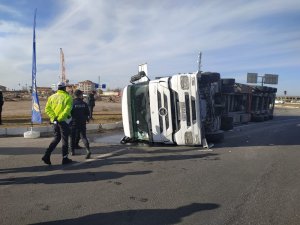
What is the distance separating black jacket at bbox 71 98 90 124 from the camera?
9448 millimetres

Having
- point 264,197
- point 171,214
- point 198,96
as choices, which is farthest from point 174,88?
point 171,214

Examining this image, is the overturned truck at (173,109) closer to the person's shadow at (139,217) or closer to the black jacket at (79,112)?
the black jacket at (79,112)

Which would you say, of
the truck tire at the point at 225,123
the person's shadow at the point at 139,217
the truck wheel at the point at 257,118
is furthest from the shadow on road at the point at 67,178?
the truck wheel at the point at 257,118

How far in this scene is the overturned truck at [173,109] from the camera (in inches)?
406

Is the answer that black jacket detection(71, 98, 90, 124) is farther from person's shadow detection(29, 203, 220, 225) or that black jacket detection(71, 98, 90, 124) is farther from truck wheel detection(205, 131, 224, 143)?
person's shadow detection(29, 203, 220, 225)

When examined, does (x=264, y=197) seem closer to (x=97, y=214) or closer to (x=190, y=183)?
(x=190, y=183)

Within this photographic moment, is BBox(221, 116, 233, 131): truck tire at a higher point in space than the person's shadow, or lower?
higher

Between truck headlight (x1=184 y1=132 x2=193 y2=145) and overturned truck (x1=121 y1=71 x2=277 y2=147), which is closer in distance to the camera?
overturned truck (x1=121 y1=71 x2=277 y2=147)

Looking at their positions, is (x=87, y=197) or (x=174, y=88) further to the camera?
(x=174, y=88)

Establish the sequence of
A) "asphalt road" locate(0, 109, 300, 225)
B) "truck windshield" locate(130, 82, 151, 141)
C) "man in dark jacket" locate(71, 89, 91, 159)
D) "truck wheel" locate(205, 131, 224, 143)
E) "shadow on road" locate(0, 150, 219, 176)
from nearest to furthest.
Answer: "asphalt road" locate(0, 109, 300, 225), "shadow on road" locate(0, 150, 219, 176), "man in dark jacket" locate(71, 89, 91, 159), "truck windshield" locate(130, 82, 151, 141), "truck wheel" locate(205, 131, 224, 143)

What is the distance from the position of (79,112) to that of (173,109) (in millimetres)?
2551

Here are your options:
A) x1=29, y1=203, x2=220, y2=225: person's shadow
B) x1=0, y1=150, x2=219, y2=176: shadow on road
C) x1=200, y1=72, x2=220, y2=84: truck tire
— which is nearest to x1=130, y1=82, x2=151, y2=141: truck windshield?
x1=0, y1=150, x2=219, y2=176: shadow on road

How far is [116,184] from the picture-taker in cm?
642

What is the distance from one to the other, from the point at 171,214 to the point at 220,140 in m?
7.31
